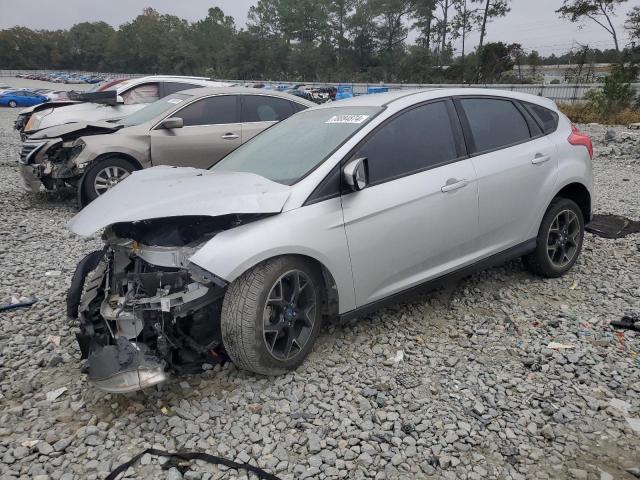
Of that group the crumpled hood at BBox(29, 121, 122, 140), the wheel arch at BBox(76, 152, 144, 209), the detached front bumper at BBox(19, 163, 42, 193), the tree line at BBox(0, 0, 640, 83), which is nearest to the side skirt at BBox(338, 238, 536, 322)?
the wheel arch at BBox(76, 152, 144, 209)

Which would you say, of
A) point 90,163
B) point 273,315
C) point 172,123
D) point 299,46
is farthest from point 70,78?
point 273,315

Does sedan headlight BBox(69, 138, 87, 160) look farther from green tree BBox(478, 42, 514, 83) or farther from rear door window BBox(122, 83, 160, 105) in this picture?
green tree BBox(478, 42, 514, 83)

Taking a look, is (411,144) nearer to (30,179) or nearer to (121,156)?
(121,156)

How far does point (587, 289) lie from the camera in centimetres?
450

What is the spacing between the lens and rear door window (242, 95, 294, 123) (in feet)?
26.2

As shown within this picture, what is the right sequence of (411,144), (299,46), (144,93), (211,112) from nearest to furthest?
1. (411,144)
2. (211,112)
3. (144,93)
4. (299,46)

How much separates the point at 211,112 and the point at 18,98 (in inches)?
A: 1352

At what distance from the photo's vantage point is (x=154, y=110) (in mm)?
8055

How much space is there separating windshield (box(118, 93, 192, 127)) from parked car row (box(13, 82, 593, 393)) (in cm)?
411

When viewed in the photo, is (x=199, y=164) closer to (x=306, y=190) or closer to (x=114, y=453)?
Answer: (x=306, y=190)

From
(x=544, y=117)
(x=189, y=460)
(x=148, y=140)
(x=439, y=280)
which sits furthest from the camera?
(x=148, y=140)

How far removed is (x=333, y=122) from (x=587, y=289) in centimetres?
274

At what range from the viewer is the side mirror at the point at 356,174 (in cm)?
316

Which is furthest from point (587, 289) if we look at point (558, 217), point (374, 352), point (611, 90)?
point (611, 90)
